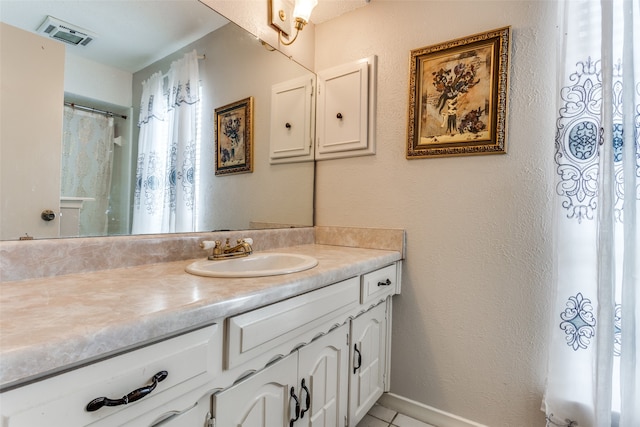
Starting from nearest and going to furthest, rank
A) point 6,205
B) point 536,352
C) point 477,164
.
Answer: point 6,205 → point 536,352 → point 477,164

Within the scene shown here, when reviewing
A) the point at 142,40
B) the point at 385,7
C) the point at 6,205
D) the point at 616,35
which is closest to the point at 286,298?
the point at 6,205

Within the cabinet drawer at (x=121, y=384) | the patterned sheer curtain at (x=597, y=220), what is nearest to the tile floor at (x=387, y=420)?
the patterned sheer curtain at (x=597, y=220)

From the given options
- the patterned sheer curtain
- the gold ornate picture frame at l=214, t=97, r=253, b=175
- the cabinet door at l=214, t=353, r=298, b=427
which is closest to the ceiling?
the gold ornate picture frame at l=214, t=97, r=253, b=175

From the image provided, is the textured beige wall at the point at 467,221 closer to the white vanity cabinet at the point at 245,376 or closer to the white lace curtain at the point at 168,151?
the white vanity cabinet at the point at 245,376

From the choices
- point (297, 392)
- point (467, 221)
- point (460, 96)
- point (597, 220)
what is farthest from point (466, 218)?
point (297, 392)

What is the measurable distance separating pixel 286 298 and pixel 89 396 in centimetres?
44

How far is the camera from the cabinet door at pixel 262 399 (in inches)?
27.8

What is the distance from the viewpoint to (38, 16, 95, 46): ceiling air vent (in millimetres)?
825

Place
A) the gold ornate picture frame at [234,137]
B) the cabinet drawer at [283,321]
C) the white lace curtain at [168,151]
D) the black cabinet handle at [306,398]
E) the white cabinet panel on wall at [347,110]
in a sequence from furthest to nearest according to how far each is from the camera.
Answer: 1. the white cabinet panel on wall at [347,110]
2. the gold ornate picture frame at [234,137]
3. the white lace curtain at [168,151]
4. the black cabinet handle at [306,398]
5. the cabinet drawer at [283,321]

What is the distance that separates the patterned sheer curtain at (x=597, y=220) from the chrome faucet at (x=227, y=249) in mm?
1145

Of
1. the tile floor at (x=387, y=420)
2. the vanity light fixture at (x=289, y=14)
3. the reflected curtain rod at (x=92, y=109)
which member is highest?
the vanity light fixture at (x=289, y=14)

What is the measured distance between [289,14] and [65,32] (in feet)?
3.55

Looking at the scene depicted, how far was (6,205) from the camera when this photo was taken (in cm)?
78

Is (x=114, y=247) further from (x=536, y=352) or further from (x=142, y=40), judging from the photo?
(x=536, y=352)
